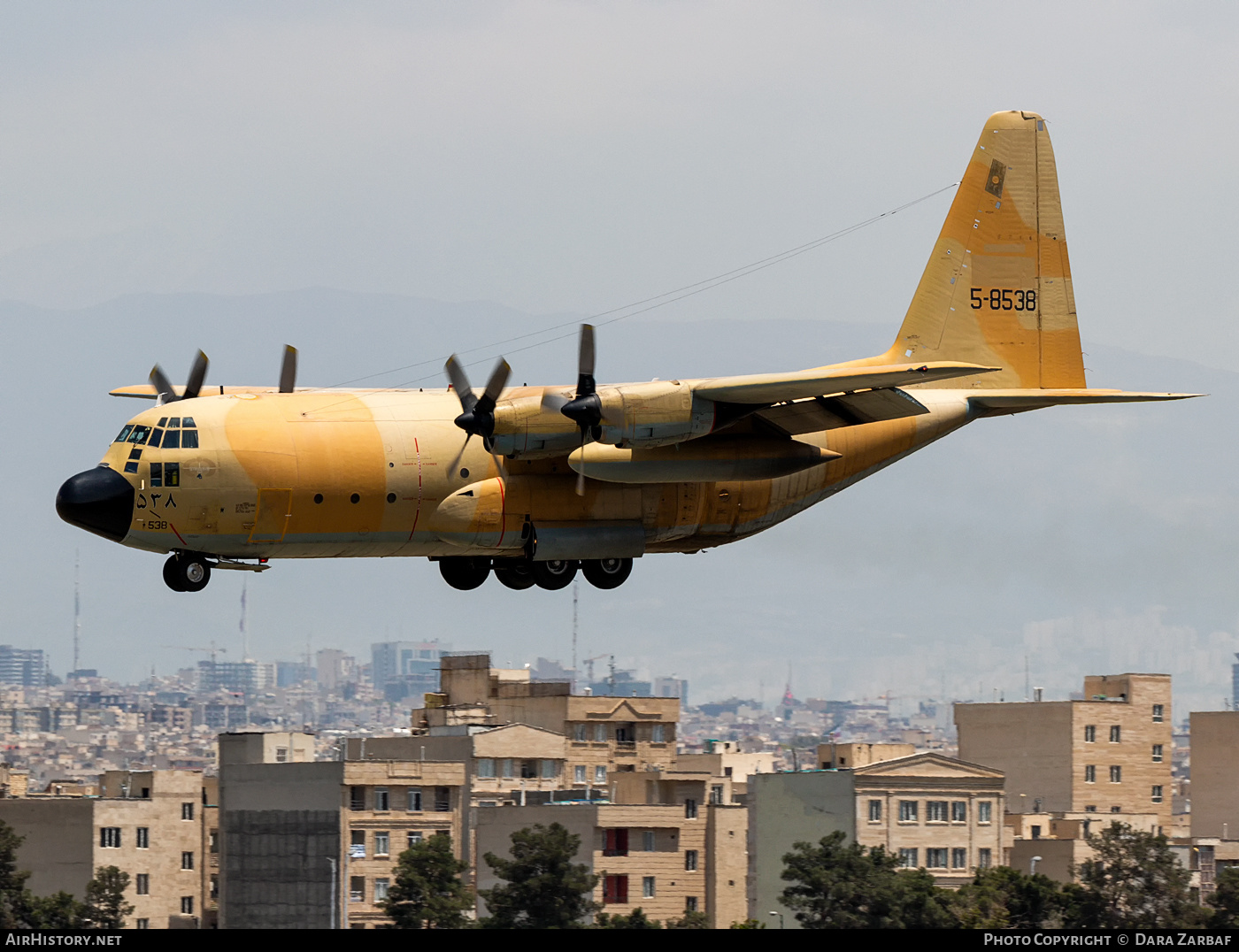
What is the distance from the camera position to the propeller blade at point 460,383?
41.5m

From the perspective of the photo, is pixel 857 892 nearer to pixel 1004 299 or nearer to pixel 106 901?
pixel 106 901

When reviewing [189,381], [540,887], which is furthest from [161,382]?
[540,887]

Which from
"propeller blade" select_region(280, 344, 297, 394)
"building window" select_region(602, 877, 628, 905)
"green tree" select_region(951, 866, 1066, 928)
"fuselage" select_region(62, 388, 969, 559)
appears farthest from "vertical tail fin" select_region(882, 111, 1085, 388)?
"building window" select_region(602, 877, 628, 905)

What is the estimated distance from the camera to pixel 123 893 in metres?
84.4

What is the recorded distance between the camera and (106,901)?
75.7 metres

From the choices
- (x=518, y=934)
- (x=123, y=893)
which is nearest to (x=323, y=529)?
(x=518, y=934)

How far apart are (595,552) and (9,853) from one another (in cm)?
3881

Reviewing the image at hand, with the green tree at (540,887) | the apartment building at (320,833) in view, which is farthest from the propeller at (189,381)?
the apartment building at (320,833)

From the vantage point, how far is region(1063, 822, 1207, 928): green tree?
71.6 metres

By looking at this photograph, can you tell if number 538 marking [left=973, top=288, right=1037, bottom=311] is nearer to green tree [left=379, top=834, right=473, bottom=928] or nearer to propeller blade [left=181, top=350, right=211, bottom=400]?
propeller blade [left=181, top=350, right=211, bottom=400]

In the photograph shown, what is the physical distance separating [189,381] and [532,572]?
805cm

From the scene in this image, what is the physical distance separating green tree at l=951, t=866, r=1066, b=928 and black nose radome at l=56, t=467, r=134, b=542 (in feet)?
122

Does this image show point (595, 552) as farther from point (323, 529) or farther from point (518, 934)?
point (518, 934)

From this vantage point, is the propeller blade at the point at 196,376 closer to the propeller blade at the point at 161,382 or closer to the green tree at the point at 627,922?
the propeller blade at the point at 161,382
